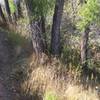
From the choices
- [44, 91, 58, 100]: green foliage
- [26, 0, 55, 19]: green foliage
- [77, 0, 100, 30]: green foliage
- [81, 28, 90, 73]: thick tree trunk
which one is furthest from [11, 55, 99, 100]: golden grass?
[77, 0, 100, 30]: green foliage

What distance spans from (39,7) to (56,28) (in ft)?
2.08

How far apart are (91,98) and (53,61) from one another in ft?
4.70

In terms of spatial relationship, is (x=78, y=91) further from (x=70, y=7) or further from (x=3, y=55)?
(x=70, y=7)

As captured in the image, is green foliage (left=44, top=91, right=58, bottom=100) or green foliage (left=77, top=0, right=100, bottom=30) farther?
green foliage (left=77, top=0, right=100, bottom=30)

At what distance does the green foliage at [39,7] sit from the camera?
6.61 meters

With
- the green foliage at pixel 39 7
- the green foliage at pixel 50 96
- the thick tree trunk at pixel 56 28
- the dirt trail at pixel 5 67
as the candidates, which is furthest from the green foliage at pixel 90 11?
the dirt trail at pixel 5 67

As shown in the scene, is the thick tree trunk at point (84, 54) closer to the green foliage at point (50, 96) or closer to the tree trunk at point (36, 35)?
the tree trunk at point (36, 35)

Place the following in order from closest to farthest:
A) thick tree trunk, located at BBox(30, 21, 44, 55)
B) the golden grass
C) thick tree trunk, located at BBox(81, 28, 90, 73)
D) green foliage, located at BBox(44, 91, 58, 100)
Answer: green foliage, located at BBox(44, 91, 58, 100), the golden grass, thick tree trunk, located at BBox(30, 21, 44, 55), thick tree trunk, located at BBox(81, 28, 90, 73)

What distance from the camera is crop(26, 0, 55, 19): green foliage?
6609 mm

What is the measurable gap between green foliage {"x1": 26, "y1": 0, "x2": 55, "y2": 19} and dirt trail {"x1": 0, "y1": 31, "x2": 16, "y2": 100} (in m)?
1.41

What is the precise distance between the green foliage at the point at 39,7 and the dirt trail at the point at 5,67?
1407mm

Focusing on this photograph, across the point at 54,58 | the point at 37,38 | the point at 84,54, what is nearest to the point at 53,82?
the point at 54,58

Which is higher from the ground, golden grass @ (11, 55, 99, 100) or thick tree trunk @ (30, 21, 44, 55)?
thick tree trunk @ (30, 21, 44, 55)

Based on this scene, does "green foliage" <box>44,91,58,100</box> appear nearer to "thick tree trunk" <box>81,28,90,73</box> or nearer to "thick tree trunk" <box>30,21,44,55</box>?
"thick tree trunk" <box>30,21,44,55</box>
